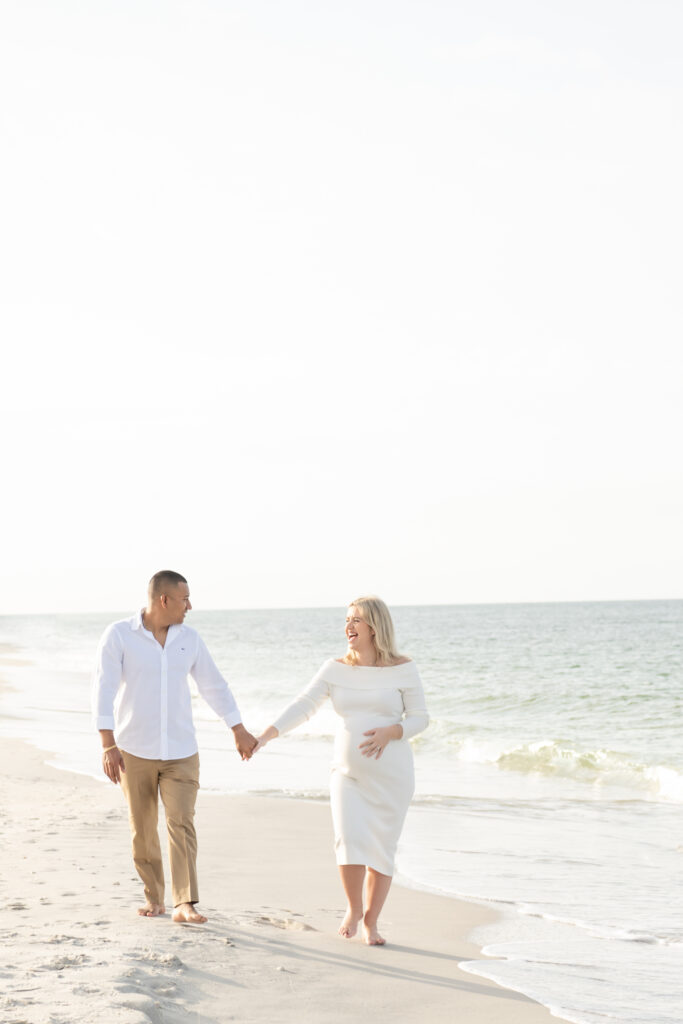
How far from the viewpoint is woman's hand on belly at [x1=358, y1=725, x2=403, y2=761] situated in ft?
18.4

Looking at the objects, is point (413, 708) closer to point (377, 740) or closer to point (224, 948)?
point (377, 740)

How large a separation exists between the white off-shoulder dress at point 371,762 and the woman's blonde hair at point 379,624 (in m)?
0.07

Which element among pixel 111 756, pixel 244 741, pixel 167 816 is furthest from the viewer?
pixel 244 741

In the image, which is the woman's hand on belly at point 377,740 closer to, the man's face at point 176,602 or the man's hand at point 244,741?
the man's hand at point 244,741

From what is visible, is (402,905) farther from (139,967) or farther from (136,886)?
(139,967)

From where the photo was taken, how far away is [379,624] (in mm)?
5730

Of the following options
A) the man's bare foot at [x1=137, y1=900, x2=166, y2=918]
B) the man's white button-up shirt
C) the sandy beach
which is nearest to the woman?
the sandy beach

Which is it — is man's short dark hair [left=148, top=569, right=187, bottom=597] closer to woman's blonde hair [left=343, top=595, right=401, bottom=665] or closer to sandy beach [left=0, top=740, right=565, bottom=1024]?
woman's blonde hair [left=343, top=595, right=401, bottom=665]

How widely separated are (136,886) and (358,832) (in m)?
1.91

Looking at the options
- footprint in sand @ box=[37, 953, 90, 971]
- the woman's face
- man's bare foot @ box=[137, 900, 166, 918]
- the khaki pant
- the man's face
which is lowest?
man's bare foot @ box=[137, 900, 166, 918]

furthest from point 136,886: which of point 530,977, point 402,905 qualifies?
point 530,977

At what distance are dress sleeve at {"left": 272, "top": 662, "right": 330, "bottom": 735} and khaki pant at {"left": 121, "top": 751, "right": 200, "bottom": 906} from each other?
0.52 meters

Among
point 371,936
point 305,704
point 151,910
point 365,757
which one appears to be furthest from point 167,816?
point 371,936

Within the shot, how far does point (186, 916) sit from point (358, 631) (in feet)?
5.61
